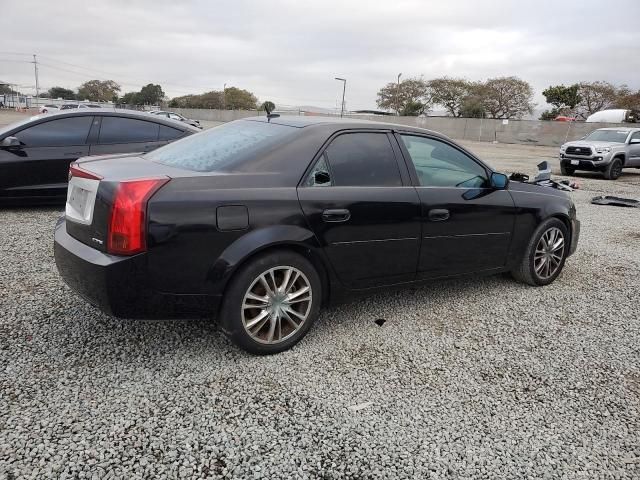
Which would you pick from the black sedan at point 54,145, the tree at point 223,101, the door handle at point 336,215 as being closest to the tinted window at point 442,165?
the door handle at point 336,215

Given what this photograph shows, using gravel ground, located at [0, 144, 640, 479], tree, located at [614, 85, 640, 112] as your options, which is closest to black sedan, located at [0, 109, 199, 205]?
gravel ground, located at [0, 144, 640, 479]

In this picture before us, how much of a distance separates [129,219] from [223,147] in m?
1.00

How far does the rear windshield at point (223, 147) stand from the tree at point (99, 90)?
102m

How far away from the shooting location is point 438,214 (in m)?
3.72

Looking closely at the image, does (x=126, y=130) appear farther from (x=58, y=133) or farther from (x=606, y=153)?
(x=606, y=153)

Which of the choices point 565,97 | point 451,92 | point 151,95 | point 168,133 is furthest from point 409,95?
point 168,133

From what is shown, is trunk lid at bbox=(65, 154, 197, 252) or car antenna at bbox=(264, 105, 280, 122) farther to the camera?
car antenna at bbox=(264, 105, 280, 122)

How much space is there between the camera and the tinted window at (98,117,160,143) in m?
6.88

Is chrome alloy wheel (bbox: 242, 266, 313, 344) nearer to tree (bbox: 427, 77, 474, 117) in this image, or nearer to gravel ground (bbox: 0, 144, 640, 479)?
gravel ground (bbox: 0, 144, 640, 479)

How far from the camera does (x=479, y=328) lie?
3.74m

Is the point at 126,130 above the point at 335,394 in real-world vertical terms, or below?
above

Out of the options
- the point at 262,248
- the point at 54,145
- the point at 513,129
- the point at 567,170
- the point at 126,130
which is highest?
the point at 513,129

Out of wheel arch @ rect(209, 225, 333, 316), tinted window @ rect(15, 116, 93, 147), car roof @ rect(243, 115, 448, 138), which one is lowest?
wheel arch @ rect(209, 225, 333, 316)

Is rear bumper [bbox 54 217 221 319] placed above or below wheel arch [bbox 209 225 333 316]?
below
